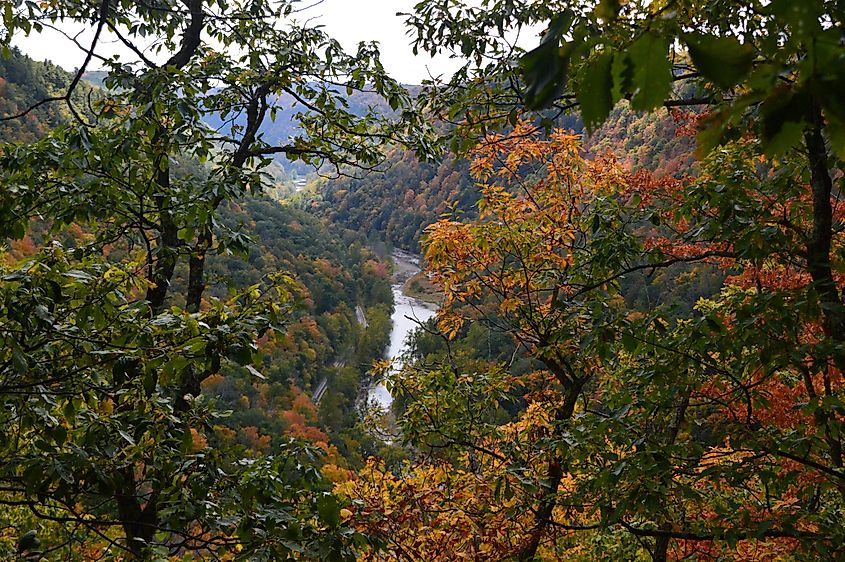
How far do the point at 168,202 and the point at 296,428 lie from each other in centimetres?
2632

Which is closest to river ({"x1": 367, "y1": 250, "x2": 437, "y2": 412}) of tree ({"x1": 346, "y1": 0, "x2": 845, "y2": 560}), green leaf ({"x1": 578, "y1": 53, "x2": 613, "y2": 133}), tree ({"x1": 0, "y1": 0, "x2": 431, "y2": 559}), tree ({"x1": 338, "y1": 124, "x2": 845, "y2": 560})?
tree ({"x1": 338, "y1": 124, "x2": 845, "y2": 560})

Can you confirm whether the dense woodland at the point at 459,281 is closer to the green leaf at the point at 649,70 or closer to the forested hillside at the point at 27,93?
the green leaf at the point at 649,70

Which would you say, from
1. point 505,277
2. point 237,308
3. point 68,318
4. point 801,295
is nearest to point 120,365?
point 237,308

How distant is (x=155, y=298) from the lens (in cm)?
382

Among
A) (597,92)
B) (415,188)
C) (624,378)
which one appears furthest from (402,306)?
(597,92)

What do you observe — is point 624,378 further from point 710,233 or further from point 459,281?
point 710,233

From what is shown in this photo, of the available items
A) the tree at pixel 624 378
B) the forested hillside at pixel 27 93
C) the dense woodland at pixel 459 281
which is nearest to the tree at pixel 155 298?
the dense woodland at pixel 459 281

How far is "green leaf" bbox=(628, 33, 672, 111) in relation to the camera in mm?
631

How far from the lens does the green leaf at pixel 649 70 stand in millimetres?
631

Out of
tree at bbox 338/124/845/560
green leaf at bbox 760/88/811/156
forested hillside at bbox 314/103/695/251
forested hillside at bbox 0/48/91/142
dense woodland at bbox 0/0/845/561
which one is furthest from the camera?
forested hillside at bbox 314/103/695/251

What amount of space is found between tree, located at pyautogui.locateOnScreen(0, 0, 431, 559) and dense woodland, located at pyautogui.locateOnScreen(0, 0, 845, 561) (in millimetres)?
20

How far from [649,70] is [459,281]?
181 inches

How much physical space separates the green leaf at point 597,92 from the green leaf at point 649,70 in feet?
0.10

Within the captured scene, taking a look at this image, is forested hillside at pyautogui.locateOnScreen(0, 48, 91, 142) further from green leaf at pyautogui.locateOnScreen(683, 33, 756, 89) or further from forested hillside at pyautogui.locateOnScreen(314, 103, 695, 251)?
green leaf at pyautogui.locateOnScreen(683, 33, 756, 89)
